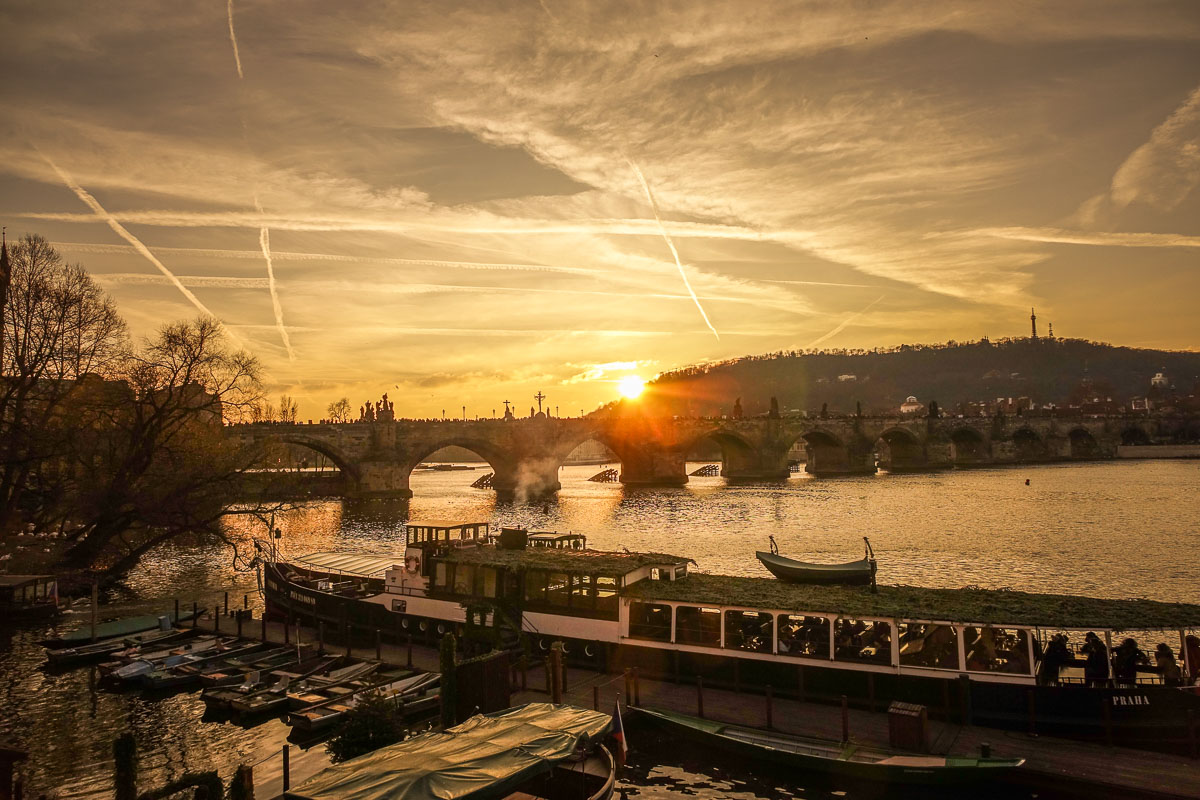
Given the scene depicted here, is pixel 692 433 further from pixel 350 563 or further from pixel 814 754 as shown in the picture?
pixel 814 754

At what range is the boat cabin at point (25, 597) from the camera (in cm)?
3700

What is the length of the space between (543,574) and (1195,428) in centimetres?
21141

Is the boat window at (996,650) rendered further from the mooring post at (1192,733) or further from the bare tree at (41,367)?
the bare tree at (41,367)

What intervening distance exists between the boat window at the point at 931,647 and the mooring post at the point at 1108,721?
122 inches

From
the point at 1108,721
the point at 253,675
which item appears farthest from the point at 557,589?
the point at 1108,721

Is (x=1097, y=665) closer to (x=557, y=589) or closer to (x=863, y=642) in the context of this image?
(x=863, y=642)

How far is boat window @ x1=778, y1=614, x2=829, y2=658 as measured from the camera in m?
20.6

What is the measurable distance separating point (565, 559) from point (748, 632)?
6.91 metres

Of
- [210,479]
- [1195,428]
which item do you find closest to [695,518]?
[210,479]

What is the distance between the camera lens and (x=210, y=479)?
4119 centimetres

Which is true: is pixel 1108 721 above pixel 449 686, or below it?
below

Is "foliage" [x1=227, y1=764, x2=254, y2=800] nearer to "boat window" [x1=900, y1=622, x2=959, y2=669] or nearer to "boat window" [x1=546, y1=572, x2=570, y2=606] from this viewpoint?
"boat window" [x1=546, y1=572, x2=570, y2=606]

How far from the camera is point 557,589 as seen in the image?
998 inches

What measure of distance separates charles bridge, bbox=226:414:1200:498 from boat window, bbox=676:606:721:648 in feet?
177
